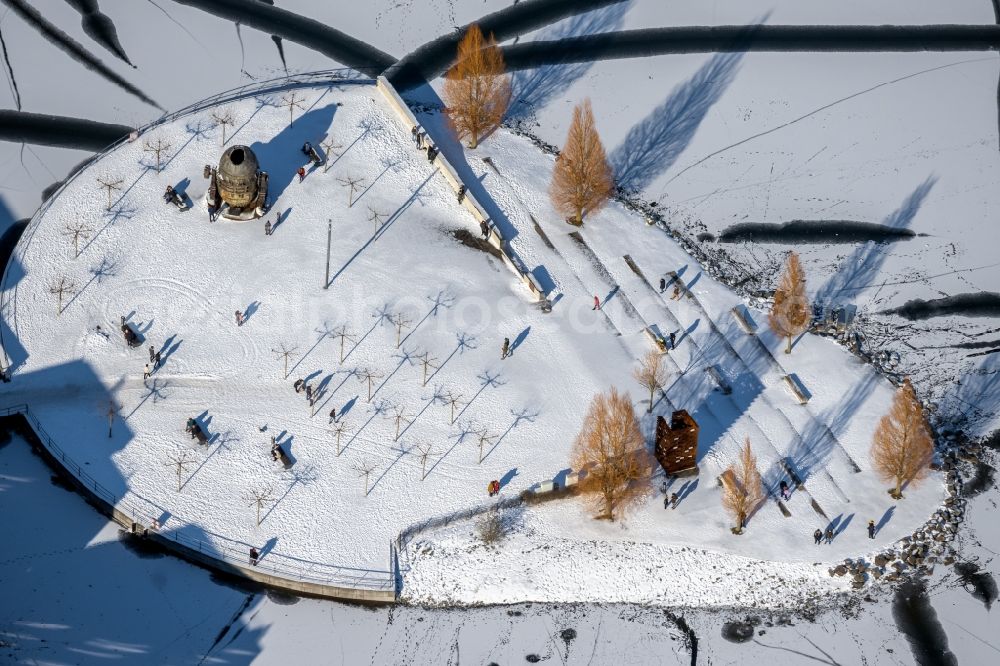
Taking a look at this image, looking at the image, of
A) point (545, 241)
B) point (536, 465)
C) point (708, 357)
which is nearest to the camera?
point (536, 465)

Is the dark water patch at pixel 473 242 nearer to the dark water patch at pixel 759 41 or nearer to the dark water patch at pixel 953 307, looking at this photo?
the dark water patch at pixel 759 41

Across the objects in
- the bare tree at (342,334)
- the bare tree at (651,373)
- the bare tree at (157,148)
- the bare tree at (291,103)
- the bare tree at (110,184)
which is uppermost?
the bare tree at (291,103)

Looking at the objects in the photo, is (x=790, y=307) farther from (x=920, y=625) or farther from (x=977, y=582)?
(x=920, y=625)

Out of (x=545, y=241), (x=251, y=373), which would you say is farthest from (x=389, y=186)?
(x=251, y=373)

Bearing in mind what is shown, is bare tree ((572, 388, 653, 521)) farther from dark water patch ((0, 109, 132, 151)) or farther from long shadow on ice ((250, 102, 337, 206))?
dark water patch ((0, 109, 132, 151))

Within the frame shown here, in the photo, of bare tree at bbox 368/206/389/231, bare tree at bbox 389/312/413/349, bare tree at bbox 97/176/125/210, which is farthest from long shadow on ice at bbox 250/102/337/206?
bare tree at bbox 389/312/413/349

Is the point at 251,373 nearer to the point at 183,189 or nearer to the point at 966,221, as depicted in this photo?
the point at 183,189

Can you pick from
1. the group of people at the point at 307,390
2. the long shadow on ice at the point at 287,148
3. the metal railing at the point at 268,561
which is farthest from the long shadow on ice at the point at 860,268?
the long shadow on ice at the point at 287,148
